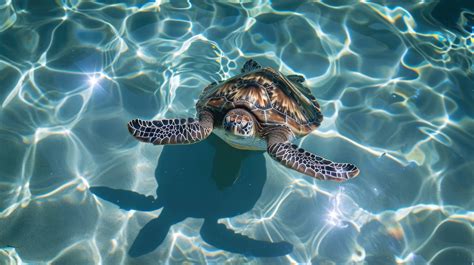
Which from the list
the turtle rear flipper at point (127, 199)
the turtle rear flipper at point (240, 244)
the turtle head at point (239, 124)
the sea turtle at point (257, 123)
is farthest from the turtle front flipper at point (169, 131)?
the turtle rear flipper at point (240, 244)

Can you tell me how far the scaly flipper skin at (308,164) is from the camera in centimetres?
367

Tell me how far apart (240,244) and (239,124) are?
4.19ft

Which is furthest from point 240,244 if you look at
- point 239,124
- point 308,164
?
point 239,124

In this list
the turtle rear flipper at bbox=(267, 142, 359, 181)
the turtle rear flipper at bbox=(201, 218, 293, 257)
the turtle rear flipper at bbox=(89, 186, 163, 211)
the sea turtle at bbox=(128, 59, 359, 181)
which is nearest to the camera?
the turtle rear flipper at bbox=(267, 142, 359, 181)

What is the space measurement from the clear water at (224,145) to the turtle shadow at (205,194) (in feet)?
0.05

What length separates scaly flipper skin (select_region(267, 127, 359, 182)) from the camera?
3.67 metres

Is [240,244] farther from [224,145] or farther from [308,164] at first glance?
[224,145]

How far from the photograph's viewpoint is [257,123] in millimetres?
4230

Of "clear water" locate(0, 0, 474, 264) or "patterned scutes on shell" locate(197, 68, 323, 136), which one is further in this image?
"patterned scutes on shell" locate(197, 68, 323, 136)

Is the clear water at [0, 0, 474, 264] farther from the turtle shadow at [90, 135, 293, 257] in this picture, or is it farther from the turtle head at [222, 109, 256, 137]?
the turtle head at [222, 109, 256, 137]

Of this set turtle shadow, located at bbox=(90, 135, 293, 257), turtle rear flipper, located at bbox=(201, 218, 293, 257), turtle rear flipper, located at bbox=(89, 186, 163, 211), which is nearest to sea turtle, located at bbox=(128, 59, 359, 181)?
turtle shadow, located at bbox=(90, 135, 293, 257)

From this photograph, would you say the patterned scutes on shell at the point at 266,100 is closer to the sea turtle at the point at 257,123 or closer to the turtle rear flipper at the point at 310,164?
the sea turtle at the point at 257,123

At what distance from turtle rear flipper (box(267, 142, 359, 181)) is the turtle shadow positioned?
667 millimetres

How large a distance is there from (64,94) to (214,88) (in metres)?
2.08
